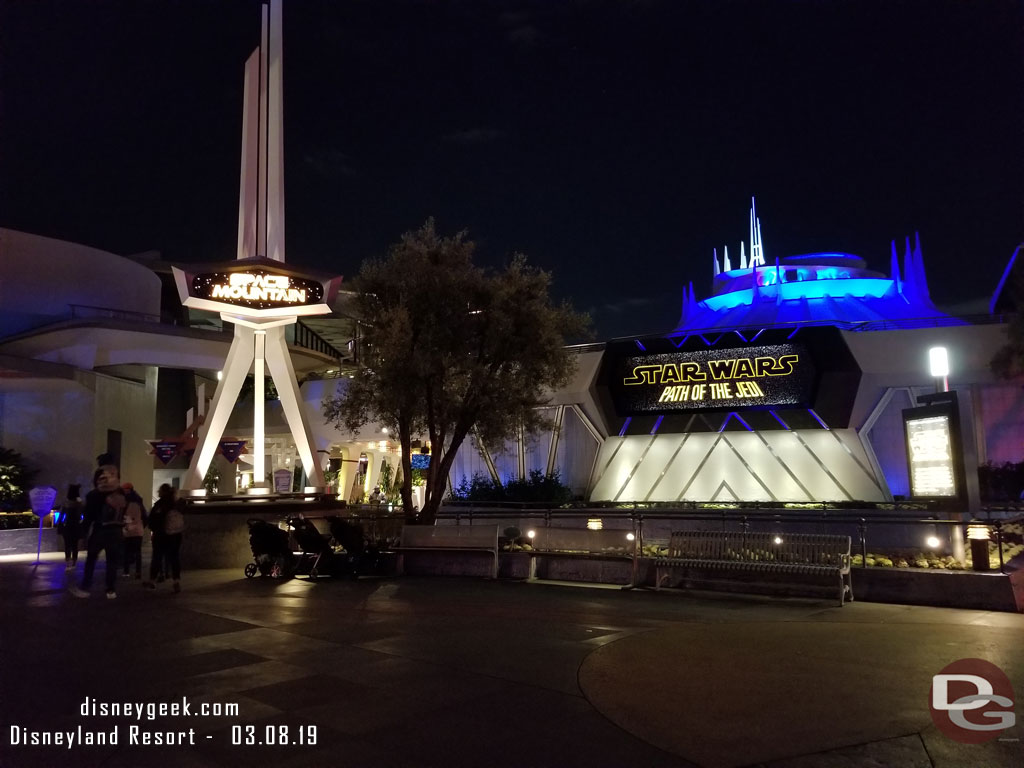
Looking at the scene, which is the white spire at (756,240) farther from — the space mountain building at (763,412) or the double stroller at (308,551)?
the double stroller at (308,551)

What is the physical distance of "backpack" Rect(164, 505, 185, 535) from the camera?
12672 millimetres

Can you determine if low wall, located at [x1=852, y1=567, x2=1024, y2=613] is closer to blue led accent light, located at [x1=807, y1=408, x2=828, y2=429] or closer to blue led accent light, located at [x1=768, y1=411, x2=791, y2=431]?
blue led accent light, located at [x1=807, y1=408, x2=828, y2=429]

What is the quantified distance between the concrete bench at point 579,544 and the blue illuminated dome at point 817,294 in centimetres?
2295

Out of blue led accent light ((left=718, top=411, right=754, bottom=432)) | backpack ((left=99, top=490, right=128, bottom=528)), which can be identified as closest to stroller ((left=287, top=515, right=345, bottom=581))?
backpack ((left=99, top=490, right=128, bottom=528))

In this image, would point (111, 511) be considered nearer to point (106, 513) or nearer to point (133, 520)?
point (106, 513)

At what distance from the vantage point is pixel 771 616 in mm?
10492

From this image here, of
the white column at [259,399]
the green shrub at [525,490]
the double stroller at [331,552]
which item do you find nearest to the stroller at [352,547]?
the double stroller at [331,552]

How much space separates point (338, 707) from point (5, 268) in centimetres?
3641

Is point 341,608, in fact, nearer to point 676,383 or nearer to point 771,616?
point 771,616

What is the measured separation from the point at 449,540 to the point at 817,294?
31.0m

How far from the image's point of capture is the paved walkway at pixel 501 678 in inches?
199

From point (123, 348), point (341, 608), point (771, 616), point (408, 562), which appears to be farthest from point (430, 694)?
point (123, 348)

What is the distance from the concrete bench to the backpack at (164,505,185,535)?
6.31 metres

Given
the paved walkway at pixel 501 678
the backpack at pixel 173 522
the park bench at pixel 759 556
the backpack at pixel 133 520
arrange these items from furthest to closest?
the backpack at pixel 133 520 < the backpack at pixel 173 522 < the park bench at pixel 759 556 < the paved walkway at pixel 501 678
